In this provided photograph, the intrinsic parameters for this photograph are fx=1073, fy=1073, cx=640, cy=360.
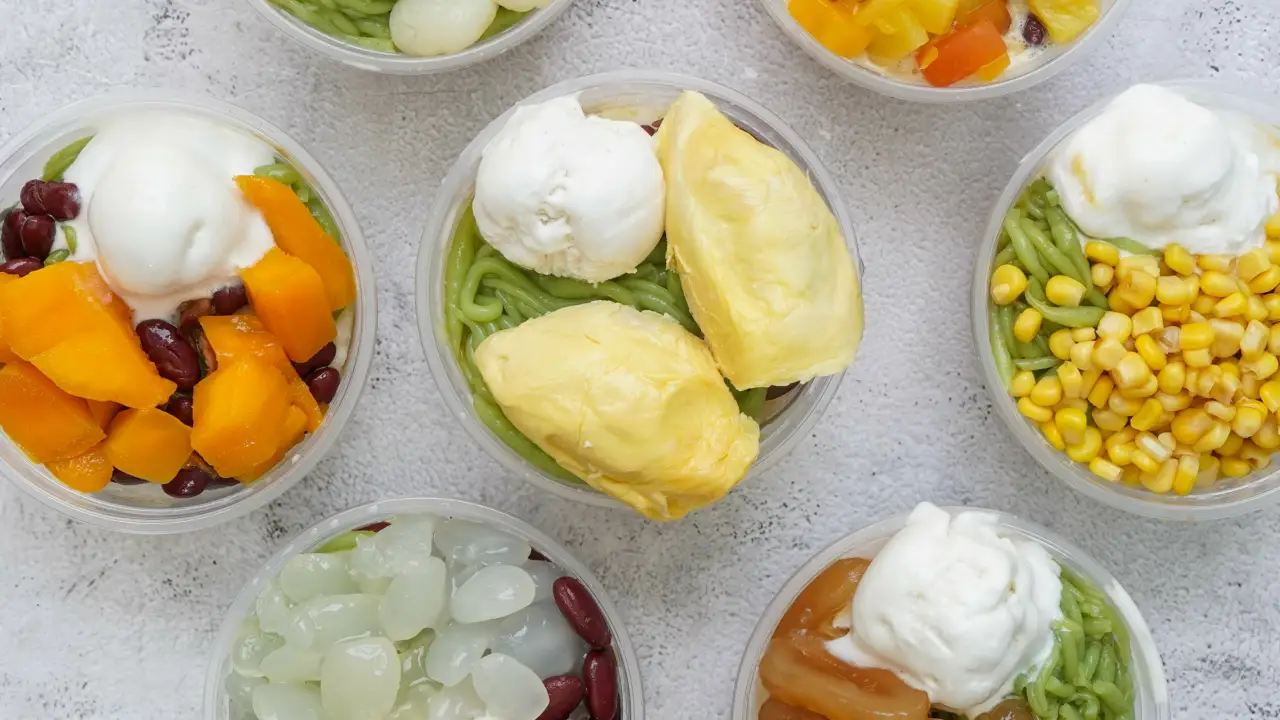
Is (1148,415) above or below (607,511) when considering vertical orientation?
above

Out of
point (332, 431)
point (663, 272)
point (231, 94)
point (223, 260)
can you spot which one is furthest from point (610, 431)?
point (231, 94)

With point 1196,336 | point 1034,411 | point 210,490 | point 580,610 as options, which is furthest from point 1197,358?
point 210,490

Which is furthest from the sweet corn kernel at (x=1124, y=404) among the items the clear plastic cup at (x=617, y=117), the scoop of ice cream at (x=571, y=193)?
the scoop of ice cream at (x=571, y=193)

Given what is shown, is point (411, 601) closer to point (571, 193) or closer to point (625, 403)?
point (625, 403)

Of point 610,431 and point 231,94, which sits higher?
point 231,94

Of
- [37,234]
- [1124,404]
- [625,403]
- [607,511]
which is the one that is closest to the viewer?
[625,403]

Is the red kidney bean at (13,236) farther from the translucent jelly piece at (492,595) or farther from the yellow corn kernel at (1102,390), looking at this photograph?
the yellow corn kernel at (1102,390)

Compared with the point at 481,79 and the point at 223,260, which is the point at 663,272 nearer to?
the point at 481,79
